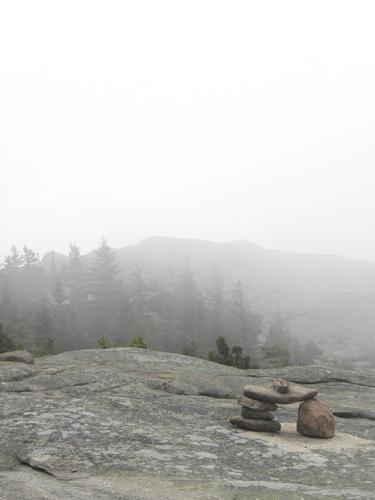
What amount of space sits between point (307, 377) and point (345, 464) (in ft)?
25.0

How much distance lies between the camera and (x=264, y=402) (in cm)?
889

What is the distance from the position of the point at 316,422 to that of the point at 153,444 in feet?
11.3

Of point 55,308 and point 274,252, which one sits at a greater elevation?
point 274,252

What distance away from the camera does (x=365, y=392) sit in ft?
44.0

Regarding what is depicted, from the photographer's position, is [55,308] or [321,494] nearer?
[321,494]

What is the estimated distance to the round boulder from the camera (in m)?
8.58

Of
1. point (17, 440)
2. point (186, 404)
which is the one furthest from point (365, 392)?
point (17, 440)

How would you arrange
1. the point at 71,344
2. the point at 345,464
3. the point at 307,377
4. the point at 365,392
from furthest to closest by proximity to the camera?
the point at 71,344
the point at 307,377
the point at 365,392
the point at 345,464

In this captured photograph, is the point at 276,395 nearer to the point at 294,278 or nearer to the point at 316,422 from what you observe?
the point at 316,422

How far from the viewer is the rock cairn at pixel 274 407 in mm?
8578

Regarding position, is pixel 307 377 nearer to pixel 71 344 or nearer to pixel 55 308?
pixel 71 344

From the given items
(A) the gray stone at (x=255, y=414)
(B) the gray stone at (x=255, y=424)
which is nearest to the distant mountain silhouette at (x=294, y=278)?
(A) the gray stone at (x=255, y=414)

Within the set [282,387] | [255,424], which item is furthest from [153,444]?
[282,387]

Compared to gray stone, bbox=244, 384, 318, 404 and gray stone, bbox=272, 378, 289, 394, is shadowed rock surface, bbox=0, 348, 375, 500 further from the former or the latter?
gray stone, bbox=272, 378, 289, 394
